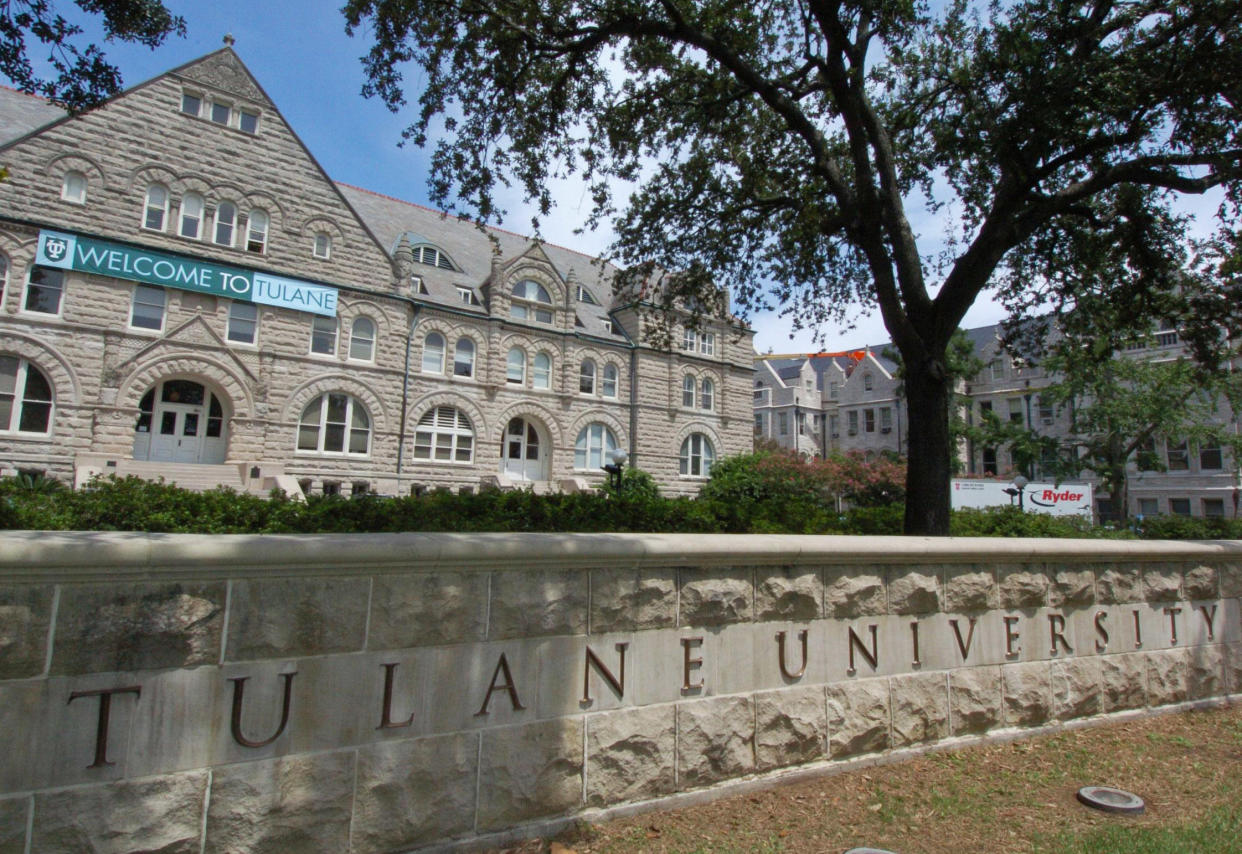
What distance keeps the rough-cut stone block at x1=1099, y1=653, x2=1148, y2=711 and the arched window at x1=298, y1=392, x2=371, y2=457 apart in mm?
24024

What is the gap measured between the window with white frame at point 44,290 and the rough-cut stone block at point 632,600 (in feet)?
78.8

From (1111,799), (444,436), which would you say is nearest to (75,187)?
(444,436)

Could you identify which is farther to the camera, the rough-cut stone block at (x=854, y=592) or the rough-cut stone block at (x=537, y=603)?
the rough-cut stone block at (x=854, y=592)

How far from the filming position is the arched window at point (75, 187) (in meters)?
21.6

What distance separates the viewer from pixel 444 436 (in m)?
28.4

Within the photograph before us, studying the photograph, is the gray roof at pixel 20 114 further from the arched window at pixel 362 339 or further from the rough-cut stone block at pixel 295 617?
the rough-cut stone block at pixel 295 617

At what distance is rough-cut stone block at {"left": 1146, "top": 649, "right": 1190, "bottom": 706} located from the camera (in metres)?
6.05

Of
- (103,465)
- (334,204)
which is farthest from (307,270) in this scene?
(103,465)

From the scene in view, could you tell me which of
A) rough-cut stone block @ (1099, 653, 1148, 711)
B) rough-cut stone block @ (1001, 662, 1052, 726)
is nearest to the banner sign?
rough-cut stone block @ (1001, 662, 1052, 726)

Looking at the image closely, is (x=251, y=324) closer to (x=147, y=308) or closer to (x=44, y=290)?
(x=147, y=308)

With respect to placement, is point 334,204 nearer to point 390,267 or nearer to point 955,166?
point 390,267

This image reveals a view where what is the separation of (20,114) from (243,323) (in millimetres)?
9179

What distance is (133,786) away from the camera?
2.66 metres

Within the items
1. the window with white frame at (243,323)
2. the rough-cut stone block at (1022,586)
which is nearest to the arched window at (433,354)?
→ the window with white frame at (243,323)
